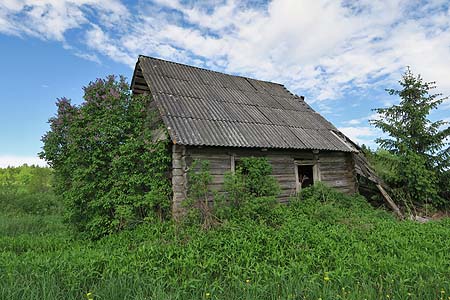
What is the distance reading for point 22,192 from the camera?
18.2 metres

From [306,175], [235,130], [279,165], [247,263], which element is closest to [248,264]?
[247,263]

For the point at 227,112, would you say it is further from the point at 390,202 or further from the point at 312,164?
the point at 390,202

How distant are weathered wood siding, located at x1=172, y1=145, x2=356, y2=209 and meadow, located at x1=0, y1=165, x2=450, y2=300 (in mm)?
1409

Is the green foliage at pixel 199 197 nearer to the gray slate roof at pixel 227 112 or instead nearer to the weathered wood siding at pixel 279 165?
the weathered wood siding at pixel 279 165

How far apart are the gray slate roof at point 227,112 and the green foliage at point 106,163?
1.01m

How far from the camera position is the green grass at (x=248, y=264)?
12.6 feet

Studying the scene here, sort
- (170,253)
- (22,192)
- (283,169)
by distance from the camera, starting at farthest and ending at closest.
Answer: (22,192) < (283,169) < (170,253)

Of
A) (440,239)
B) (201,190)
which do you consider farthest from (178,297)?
(440,239)

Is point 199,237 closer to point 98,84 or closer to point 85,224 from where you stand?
point 85,224

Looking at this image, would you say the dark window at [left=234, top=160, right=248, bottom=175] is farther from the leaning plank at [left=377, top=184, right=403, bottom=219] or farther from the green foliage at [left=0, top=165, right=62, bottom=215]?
the green foliage at [left=0, top=165, right=62, bottom=215]

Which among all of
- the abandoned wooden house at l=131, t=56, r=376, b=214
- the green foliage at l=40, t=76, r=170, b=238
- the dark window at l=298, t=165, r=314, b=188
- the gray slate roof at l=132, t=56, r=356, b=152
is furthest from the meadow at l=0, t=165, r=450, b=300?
the dark window at l=298, t=165, r=314, b=188

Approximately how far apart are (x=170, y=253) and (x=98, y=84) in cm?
549

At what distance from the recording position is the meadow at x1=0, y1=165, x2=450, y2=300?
12.6 ft

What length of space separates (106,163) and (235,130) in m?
3.85
